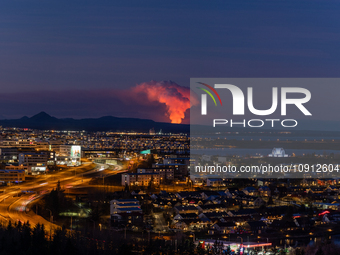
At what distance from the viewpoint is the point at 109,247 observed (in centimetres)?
604

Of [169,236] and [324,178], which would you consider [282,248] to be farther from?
[324,178]

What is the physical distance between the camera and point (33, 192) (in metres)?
10.3

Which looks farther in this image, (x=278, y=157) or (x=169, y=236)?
(x=278, y=157)

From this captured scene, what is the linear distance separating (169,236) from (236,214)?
168cm

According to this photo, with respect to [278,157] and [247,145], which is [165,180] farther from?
[247,145]

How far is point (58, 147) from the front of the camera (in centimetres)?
2361

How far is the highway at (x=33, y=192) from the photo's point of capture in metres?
7.73

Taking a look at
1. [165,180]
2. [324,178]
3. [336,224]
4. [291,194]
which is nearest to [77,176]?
[165,180]

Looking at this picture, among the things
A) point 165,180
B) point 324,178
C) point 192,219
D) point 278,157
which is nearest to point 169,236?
point 192,219

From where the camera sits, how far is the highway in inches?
304

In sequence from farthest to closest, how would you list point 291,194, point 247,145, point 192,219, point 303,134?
point 247,145 < point 303,134 < point 291,194 < point 192,219

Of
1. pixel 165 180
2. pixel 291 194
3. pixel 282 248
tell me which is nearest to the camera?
pixel 282 248

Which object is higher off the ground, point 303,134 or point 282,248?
point 303,134

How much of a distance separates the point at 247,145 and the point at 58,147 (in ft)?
29.5
